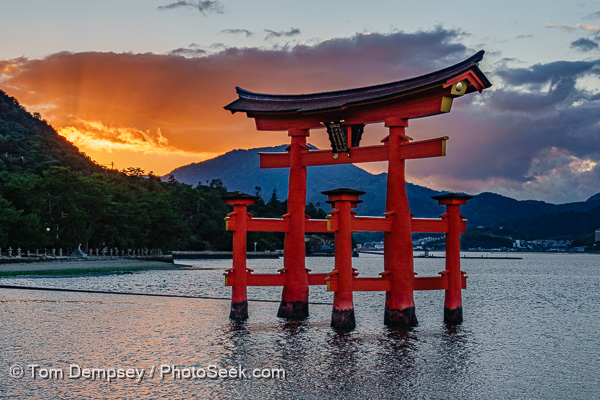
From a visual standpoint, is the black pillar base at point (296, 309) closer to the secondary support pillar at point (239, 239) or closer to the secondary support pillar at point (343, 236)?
the secondary support pillar at point (239, 239)

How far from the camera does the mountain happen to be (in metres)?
105

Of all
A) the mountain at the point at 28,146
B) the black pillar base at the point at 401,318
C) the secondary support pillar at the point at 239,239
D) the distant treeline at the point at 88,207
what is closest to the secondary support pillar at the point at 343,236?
the black pillar base at the point at 401,318

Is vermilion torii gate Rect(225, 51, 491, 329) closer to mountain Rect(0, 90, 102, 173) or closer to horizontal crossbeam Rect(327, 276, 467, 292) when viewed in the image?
horizontal crossbeam Rect(327, 276, 467, 292)

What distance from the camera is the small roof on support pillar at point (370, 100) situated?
20.1 metres

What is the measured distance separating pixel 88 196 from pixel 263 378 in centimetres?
6628

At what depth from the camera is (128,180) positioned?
401 feet

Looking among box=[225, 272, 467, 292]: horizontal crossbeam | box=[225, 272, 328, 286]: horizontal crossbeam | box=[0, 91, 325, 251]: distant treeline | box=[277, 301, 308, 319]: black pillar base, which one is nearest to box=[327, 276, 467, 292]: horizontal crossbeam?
box=[225, 272, 467, 292]: horizontal crossbeam

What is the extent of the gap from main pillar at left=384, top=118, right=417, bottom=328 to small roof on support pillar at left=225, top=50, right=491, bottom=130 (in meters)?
0.85

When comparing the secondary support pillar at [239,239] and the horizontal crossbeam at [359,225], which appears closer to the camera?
the horizontal crossbeam at [359,225]

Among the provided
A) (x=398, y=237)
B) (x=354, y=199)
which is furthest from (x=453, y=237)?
(x=354, y=199)

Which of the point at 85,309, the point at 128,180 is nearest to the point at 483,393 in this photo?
the point at 85,309

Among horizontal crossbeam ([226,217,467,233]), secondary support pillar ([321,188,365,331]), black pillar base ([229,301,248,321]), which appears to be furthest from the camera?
black pillar base ([229,301,248,321])

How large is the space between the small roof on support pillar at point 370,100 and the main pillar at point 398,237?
846mm

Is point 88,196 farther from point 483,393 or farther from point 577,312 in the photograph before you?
point 483,393
